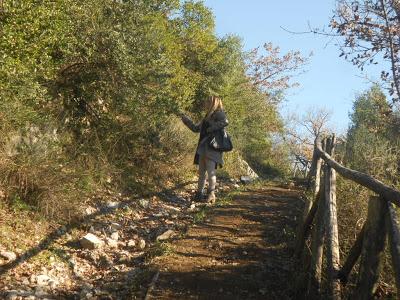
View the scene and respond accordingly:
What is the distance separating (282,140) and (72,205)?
21.0 m

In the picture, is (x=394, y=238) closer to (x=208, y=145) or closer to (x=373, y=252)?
(x=373, y=252)

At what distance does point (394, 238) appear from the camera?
270 cm

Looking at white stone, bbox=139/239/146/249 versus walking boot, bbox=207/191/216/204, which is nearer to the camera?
white stone, bbox=139/239/146/249

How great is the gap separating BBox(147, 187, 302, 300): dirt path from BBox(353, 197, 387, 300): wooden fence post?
54.3 inches

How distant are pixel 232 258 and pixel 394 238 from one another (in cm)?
265

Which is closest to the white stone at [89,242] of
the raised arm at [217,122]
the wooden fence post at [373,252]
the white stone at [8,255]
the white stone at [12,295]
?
the white stone at [8,255]

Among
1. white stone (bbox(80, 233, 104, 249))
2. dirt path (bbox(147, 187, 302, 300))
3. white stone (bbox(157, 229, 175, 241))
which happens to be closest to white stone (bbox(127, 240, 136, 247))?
white stone (bbox(157, 229, 175, 241))

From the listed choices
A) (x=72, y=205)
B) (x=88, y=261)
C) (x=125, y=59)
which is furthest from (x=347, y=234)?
(x=125, y=59)

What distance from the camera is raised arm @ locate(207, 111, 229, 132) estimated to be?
25.5 feet

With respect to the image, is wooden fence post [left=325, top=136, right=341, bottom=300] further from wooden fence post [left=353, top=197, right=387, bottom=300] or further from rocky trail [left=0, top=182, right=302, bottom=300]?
rocky trail [left=0, top=182, right=302, bottom=300]

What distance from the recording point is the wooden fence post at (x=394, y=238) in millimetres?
2521

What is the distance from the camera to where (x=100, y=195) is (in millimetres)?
7031

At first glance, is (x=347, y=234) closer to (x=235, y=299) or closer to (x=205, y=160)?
(x=235, y=299)

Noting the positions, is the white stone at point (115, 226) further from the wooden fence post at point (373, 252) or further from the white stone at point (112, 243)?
the wooden fence post at point (373, 252)
